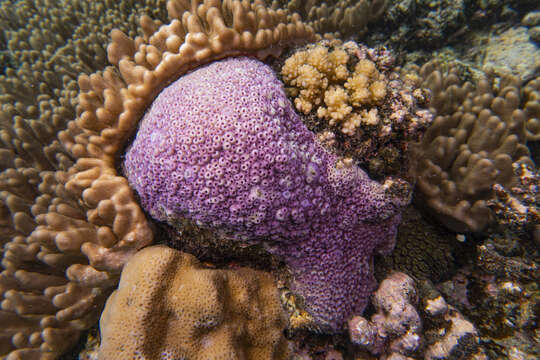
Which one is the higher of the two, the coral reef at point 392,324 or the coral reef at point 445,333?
the coral reef at point 392,324

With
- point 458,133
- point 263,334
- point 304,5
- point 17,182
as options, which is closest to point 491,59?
point 458,133

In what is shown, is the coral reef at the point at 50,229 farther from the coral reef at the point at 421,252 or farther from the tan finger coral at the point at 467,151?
the tan finger coral at the point at 467,151

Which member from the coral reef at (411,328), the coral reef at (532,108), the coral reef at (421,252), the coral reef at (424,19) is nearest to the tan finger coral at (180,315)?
the coral reef at (411,328)

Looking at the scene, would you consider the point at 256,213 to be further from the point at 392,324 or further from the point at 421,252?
the point at 421,252

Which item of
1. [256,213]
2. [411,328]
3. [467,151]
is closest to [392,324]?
[411,328]

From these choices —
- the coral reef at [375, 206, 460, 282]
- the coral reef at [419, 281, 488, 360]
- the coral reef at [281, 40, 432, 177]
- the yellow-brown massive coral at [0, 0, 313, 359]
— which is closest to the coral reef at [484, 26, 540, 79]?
the coral reef at [375, 206, 460, 282]

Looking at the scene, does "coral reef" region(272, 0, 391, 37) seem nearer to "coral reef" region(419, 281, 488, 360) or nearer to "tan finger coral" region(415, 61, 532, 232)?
"tan finger coral" region(415, 61, 532, 232)
